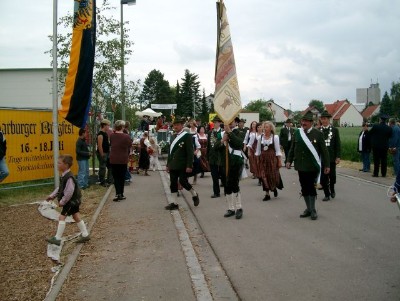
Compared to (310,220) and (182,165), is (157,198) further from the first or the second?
(310,220)

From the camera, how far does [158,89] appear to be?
121625 mm

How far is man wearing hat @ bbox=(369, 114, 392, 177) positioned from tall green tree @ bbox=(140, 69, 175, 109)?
100070 mm

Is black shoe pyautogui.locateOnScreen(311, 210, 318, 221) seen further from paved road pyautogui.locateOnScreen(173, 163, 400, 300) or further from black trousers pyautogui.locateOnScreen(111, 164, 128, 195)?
black trousers pyautogui.locateOnScreen(111, 164, 128, 195)

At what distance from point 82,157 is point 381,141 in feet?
32.3

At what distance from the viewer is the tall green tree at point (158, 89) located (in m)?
117

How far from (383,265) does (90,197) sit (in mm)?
8157

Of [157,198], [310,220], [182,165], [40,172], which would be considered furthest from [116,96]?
[310,220]

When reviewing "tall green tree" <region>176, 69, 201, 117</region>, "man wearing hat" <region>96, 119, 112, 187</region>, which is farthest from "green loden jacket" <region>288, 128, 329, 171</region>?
"tall green tree" <region>176, 69, 201, 117</region>

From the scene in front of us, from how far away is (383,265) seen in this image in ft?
19.9

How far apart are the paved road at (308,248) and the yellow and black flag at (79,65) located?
3.63m

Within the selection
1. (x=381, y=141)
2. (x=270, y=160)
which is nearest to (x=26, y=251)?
(x=270, y=160)

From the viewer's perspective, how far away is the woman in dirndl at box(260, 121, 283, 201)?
1172cm

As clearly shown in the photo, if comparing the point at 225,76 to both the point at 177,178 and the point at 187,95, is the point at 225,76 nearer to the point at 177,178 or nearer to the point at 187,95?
the point at 177,178

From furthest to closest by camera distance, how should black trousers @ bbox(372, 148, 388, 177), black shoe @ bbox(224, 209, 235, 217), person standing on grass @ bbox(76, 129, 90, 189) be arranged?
1. black trousers @ bbox(372, 148, 388, 177)
2. person standing on grass @ bbox(76, 129, 90, 189)
3. black shoe @ bbox(224, 209, 235, 217)
